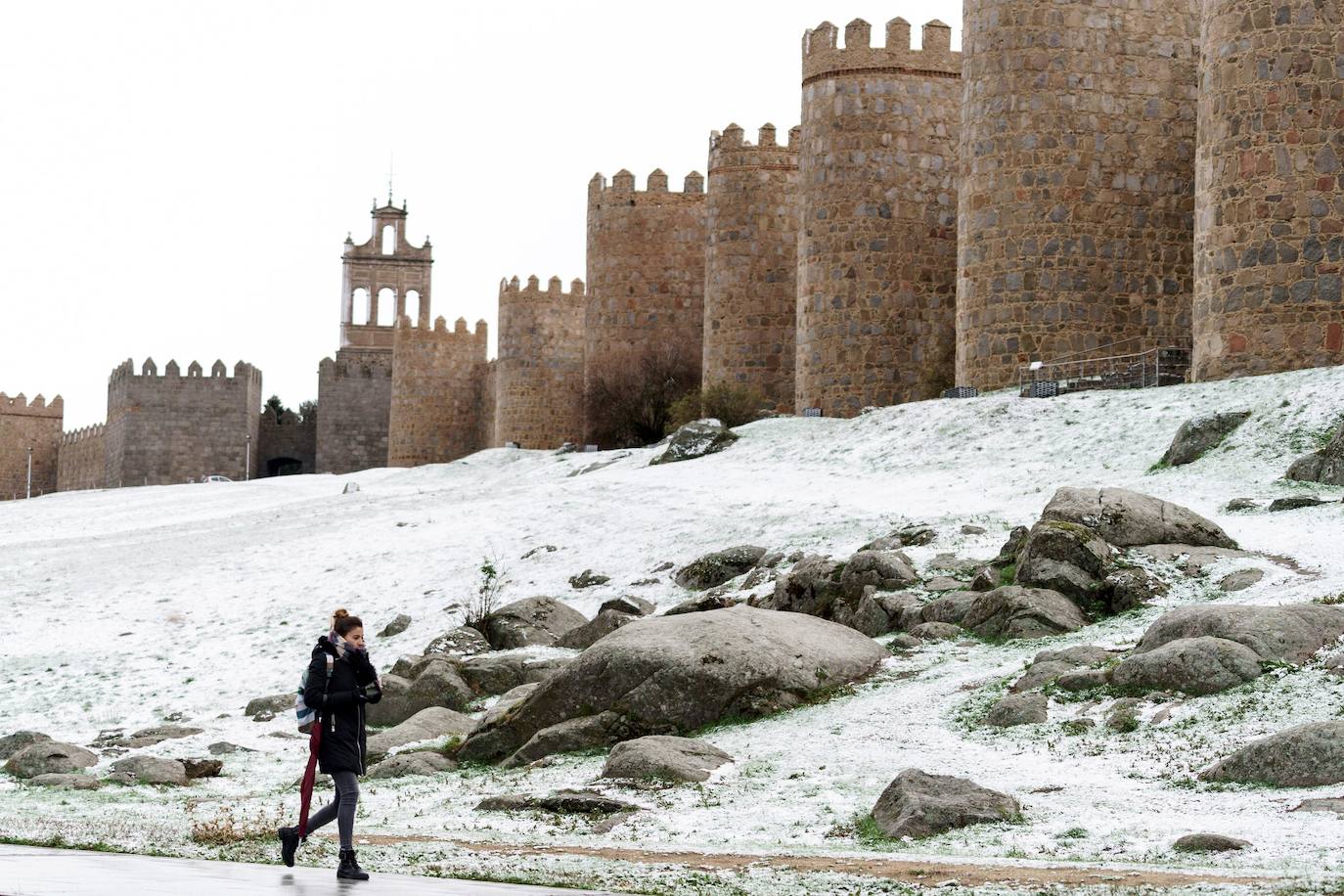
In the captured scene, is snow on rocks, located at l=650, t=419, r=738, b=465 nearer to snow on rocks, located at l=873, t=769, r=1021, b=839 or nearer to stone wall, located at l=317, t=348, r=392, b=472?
snow on rocks, located at l=873, t=769, r=1021, b=839

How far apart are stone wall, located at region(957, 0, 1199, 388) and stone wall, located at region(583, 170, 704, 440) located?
15629 mm

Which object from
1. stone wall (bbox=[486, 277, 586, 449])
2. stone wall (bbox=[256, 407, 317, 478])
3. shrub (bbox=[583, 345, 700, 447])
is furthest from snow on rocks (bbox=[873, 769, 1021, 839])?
stone wall (bbox=[256, 407, 317, 478])

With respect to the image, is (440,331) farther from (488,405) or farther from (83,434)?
(83,434)

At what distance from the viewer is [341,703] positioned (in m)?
10.5

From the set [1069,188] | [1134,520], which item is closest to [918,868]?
[1134,520]

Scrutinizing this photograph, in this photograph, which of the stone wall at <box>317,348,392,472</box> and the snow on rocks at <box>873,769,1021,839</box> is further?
the stone wall at <box>317,348,392,472</box>

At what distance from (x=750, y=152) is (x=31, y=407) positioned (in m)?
41.5

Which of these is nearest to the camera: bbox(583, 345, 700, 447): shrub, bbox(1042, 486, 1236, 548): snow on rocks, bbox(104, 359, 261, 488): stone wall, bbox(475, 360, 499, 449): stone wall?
bbox(1042, 486, 1236, 548): snow on rocks

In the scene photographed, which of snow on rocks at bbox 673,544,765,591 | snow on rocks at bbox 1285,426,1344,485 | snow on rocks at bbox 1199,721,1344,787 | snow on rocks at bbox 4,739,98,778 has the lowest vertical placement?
snow on rocks at bbox 4,739,98,778

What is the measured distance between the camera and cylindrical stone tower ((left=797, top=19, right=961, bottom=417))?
113 ft

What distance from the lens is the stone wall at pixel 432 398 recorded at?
5669 centimetres

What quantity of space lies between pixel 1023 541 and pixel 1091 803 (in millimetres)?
6717

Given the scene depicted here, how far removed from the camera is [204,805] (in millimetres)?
13945

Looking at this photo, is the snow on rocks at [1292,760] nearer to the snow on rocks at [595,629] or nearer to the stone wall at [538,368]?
the snow on rocks at [595,629]
